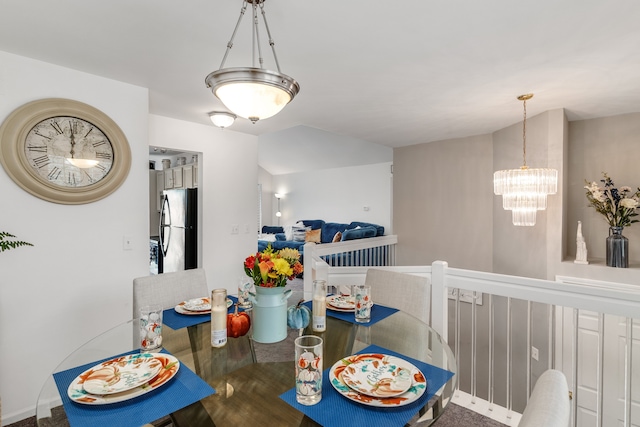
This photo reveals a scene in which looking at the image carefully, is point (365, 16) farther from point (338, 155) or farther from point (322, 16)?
point (338, 155)

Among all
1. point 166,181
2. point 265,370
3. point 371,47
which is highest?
point 371,47

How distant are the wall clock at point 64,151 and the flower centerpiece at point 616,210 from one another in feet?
13.9

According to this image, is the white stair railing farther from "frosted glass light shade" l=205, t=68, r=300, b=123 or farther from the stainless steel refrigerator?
the stainless steel refrigerator

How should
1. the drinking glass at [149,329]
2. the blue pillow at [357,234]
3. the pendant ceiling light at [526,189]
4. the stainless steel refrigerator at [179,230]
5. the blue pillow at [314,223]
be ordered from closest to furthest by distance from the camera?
1. the drinking glass at [149,329]
2. the pendant ceiling light at [526,189]
3. the stainless steel refrigerator at [179,230]
4. the blue pillow at [357,234]
5. the blue pillow at [314,223]

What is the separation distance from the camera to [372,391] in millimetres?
917

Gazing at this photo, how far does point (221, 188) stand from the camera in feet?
11.8

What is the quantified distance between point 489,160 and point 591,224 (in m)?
1.24

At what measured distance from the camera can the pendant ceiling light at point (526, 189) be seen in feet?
9.31

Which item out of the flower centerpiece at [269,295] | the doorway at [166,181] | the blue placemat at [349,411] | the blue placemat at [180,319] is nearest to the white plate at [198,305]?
the blue placemat at [180,319]

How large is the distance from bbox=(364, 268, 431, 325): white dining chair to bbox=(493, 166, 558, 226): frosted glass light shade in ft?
5.54

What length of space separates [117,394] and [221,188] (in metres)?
2.86

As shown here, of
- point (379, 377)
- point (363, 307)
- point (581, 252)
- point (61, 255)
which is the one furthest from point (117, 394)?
point (581, 252)

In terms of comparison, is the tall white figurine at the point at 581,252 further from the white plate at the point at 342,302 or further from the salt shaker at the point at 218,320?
the salt shaker at the point at 218,320

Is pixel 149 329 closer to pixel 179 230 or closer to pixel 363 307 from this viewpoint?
pixel 363 307
